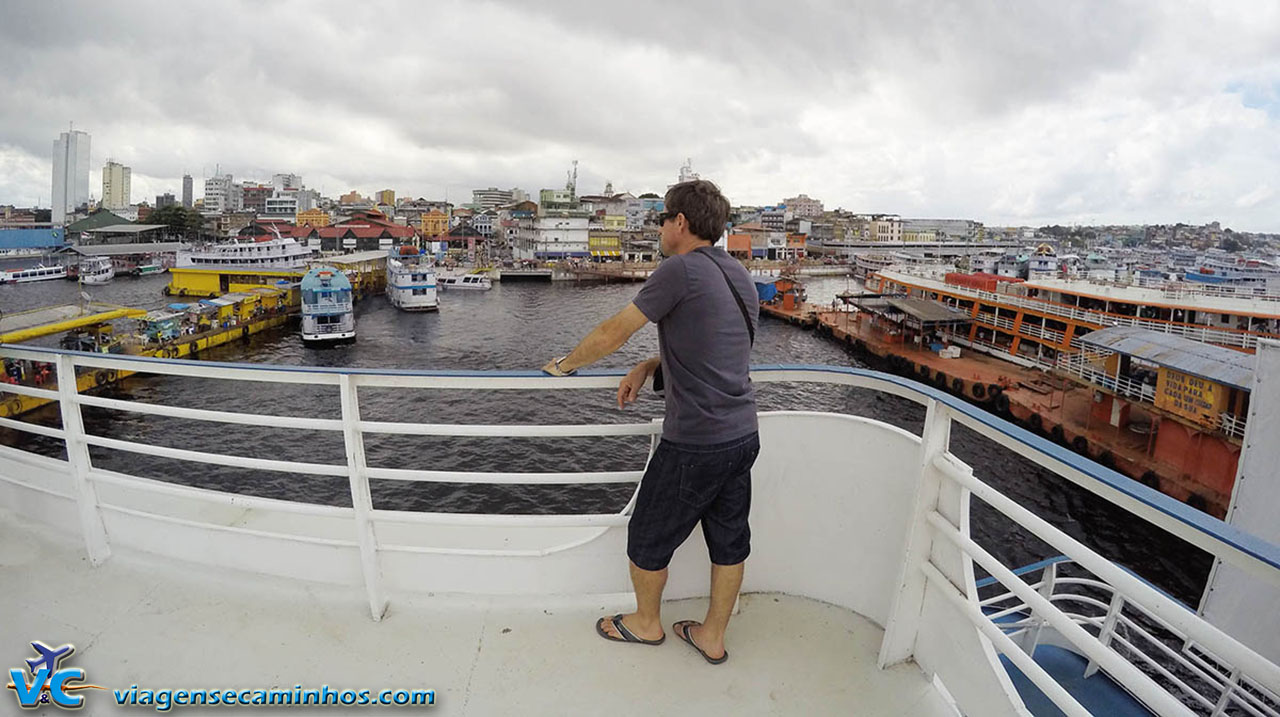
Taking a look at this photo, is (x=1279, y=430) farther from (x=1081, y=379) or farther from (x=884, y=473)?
(x=1081, y=379)

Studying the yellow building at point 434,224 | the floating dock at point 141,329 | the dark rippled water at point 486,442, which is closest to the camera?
the dark rippled water at point 486,442

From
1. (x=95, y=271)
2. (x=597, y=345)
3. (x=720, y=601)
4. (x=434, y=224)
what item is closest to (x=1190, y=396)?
(x=720, y=601)

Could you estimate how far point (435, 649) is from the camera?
1486mm

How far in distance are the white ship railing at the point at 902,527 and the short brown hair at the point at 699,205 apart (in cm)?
37

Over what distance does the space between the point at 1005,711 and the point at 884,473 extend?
524 millimetres

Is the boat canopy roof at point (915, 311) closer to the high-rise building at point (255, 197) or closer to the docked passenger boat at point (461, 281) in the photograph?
the docked passenger boat at point (461, 281)

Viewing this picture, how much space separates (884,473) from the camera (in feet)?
4.98

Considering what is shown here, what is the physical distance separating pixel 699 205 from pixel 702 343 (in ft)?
0.95

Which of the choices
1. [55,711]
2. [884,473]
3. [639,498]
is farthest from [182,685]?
[884,473]

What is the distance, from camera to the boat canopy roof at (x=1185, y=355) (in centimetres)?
876

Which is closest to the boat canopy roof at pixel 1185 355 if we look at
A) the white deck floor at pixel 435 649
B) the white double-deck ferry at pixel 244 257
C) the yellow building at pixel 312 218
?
the white deck floor at pixel 435 649

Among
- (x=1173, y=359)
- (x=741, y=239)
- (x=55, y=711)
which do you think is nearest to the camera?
(x=55, y=711)

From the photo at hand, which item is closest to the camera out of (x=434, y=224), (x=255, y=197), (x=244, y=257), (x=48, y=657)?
(x=48, y=657)

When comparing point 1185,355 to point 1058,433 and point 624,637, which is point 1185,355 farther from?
point 624,637
